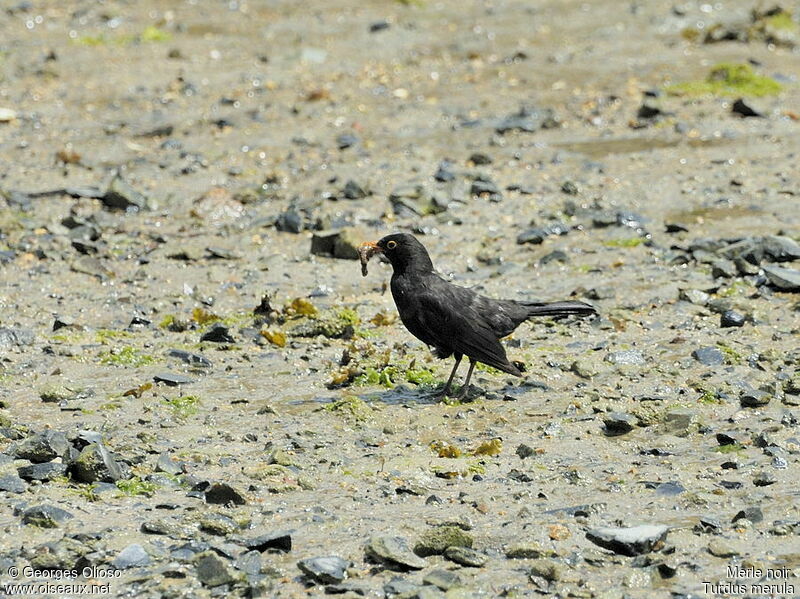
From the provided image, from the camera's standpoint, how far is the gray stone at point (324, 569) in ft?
20.7

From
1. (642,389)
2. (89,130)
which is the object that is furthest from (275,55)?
(642,389)

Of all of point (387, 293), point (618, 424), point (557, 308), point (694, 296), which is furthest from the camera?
point (387, 293)

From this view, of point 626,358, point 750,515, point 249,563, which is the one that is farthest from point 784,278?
point 249,563

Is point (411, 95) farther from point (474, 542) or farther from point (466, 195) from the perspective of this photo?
point (474, 542)

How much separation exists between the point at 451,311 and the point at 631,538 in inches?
127

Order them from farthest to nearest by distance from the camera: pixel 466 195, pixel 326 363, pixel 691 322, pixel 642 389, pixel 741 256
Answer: pixel 466 195
pixel 741 256
pixel 691 322
pixel 326 363
pixel 642 389

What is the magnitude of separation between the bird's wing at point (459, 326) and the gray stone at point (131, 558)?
3.57 m

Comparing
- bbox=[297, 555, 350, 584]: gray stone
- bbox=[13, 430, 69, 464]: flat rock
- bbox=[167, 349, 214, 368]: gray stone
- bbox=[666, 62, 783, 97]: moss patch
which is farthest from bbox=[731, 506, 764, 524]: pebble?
bbox=[666, 62, 783, 97]: moss patch

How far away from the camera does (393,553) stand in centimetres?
652

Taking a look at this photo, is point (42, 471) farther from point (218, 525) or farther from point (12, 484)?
point (218, 525)

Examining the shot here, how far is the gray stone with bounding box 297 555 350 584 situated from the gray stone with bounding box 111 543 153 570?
2.63ft

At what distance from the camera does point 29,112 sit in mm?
17906

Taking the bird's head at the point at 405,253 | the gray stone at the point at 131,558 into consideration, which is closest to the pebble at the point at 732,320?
the bird's head at the point at 405,253

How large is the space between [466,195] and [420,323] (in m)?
5.06
